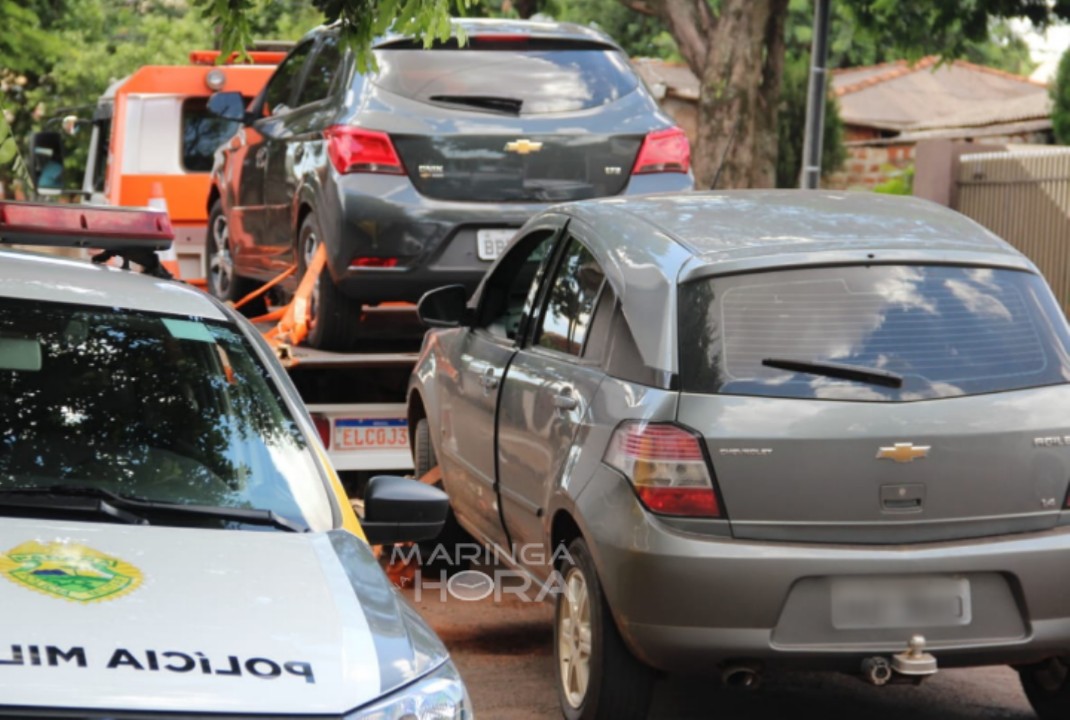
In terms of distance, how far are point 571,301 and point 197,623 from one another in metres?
3.19

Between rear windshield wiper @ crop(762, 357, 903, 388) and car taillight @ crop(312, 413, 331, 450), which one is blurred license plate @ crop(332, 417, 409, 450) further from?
rear windshield wiper @ crop(762, 357, 903, 388)

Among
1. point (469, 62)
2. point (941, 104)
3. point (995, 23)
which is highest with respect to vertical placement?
point (469, 62)

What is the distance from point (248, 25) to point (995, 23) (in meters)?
15.3

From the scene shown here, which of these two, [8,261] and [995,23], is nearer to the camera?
[8,261]

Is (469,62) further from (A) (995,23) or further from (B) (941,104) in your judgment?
(B) (941,104)

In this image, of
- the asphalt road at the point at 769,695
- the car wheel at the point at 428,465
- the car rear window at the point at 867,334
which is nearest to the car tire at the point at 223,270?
the car wheel at the point at 428,465

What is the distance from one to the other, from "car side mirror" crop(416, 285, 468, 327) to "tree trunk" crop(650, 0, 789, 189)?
980 centimetres

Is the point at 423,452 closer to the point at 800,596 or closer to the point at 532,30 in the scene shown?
the point at 532,30

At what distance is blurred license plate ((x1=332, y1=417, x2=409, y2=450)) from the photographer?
8898 millimetres

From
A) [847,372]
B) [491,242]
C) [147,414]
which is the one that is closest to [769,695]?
[847,372]

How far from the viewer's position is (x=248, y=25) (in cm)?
804

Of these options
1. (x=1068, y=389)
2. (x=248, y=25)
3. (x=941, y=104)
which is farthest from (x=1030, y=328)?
(x=941, y=104)

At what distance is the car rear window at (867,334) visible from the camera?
532cm

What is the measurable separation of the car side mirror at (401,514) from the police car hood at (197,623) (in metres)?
0.34
